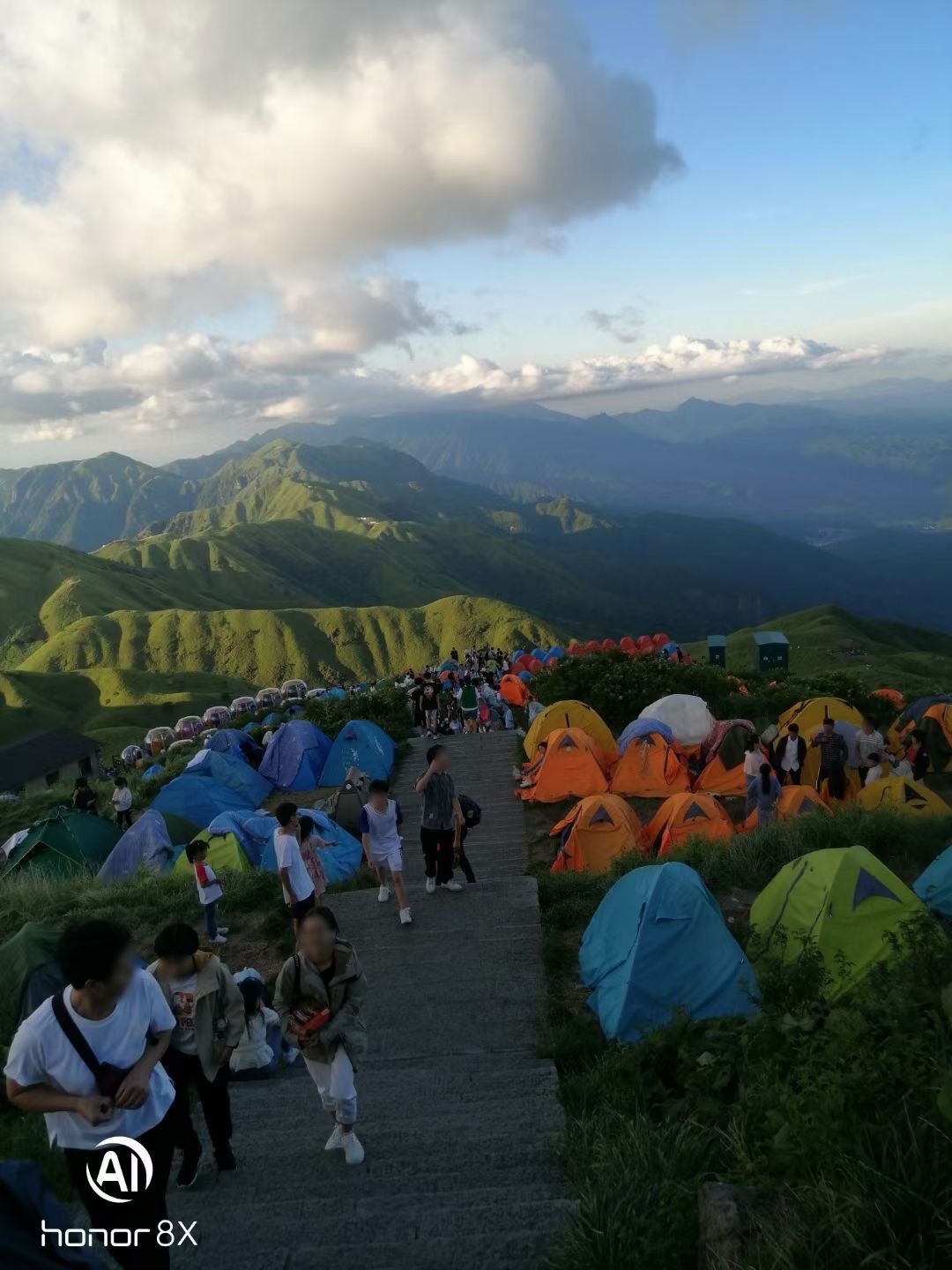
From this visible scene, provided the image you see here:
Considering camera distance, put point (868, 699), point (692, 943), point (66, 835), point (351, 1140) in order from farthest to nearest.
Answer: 1. point (868, 699)
2. point (66, 835)
3. point (692, 943)
4. point (351, 1140)

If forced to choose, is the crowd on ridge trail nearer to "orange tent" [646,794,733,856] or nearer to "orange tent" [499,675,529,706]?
"orange tent" [646,794,733,856]

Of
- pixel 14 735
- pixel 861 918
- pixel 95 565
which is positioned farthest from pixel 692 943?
pixel 95 565

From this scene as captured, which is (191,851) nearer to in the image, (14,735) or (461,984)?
(461,984)

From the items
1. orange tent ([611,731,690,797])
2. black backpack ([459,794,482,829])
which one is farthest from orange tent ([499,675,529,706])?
black backpack ([459,794,482,829])

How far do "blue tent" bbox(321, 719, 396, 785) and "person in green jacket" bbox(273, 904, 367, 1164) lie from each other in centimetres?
1468

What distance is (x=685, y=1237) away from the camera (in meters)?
3.29

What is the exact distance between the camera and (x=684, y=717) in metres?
19.9

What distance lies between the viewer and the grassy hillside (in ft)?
129

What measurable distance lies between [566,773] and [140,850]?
29.2 ft

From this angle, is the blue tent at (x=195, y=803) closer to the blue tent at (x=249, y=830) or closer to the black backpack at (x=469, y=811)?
the blue tent at (x=249, y=830)

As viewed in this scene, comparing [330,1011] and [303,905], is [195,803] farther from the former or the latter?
[330,1011]

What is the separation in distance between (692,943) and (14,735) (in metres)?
87.9

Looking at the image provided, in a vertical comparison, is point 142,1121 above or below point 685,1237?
above

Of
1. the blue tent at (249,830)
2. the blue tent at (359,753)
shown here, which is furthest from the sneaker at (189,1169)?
the blue tent at (359,753)
